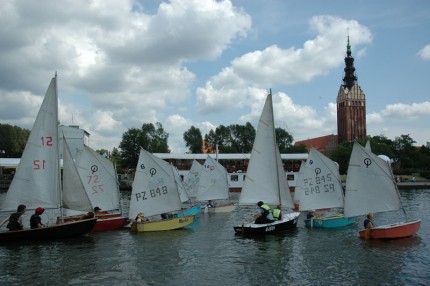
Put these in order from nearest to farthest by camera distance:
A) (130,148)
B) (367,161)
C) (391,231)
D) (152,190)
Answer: (391,231) < (367,161) < (152,190) < (130,148)

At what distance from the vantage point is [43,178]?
29859 mm

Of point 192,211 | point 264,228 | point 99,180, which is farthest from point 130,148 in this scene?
point 264,228

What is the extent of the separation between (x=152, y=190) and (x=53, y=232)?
8.26m

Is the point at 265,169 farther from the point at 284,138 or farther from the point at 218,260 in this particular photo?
the point at 284,138

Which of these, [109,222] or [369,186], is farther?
[109,222]

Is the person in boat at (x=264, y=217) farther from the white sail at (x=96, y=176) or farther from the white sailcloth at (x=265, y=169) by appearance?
the white sail at (x=96, y=176)

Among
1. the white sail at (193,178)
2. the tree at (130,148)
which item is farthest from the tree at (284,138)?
the white sail at (193,178)

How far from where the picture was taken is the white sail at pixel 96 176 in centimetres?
3781

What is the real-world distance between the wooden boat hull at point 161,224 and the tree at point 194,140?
133 meters

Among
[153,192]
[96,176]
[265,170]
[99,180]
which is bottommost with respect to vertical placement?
[153,192]

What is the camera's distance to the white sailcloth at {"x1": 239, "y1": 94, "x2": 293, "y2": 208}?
33812 mm

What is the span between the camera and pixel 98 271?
2170cm

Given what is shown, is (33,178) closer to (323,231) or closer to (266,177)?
(266,177)

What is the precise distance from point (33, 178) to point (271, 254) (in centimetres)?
1700
